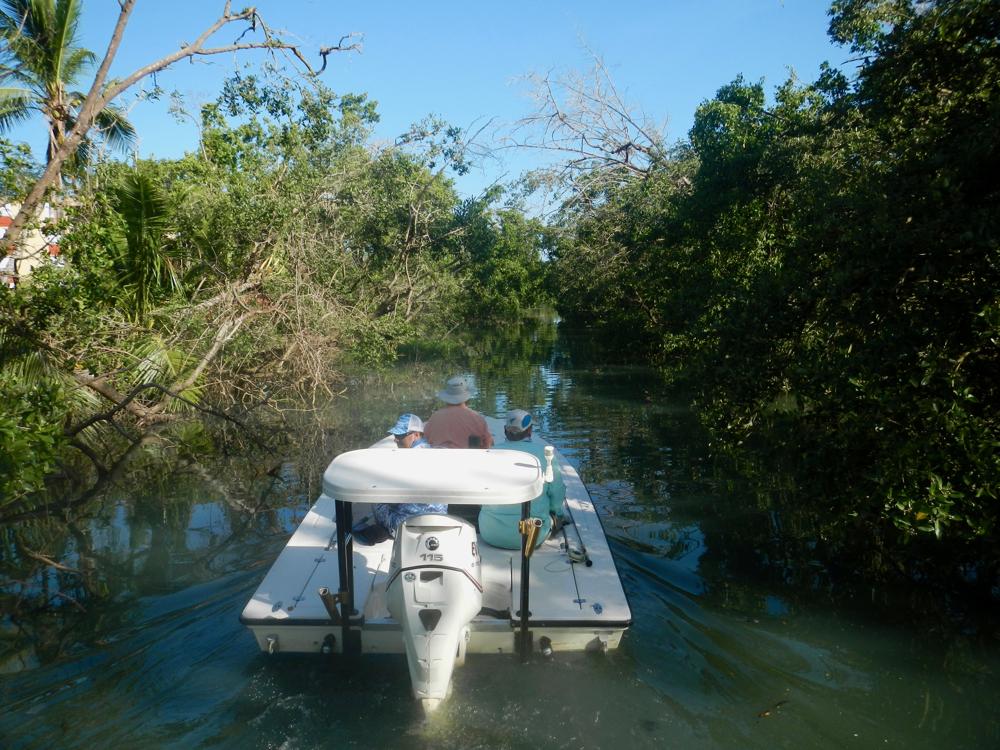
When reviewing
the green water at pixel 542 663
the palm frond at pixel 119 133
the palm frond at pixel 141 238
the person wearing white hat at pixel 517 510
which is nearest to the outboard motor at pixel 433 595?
the green water at pixel 542 663

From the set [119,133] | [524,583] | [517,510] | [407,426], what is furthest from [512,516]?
[119,133]

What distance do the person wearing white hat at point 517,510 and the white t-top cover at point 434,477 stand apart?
2.93ft

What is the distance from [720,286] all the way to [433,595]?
748 centimetres

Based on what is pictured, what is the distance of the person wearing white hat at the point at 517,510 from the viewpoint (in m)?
5.81

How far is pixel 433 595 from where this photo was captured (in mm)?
4227

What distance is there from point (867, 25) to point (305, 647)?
31.2 feet

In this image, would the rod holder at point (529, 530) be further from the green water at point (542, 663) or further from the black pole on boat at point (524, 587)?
the green water at point (542, 663)

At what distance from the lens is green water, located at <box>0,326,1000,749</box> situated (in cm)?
432

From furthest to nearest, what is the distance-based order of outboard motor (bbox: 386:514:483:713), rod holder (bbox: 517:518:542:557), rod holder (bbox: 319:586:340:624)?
rod holder (bbox: 319:586:340:624)
rod holder (bbox: 517:518:542:557)
outboard motor (bbox: 386:514:483:713)

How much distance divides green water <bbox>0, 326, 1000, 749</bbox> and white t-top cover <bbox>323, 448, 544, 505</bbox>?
135 cm

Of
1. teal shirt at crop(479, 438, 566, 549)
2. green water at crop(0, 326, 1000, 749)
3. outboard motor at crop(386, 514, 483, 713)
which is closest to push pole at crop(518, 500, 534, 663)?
green water at crop(0, 326, 1000, 749)

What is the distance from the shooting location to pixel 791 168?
37.8 feet

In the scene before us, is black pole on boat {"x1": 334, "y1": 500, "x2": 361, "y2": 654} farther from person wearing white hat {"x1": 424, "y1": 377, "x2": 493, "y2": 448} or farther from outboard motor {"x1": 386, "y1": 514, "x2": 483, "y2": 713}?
person wearing white hat {"x1": 424, "y1": 377, "x2": 493, "y2": 448}

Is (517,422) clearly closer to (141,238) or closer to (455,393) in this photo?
(455,393)
